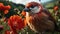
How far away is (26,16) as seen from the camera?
160 cm

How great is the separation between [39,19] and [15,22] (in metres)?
0.19

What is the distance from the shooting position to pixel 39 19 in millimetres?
Answer: 1578

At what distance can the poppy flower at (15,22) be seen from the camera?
1.61 meters

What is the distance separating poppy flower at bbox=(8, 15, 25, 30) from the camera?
1.61 metres

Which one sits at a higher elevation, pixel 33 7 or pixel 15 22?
pixel 33 7

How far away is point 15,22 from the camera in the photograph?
161 cm

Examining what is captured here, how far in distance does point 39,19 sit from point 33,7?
0.10 meters

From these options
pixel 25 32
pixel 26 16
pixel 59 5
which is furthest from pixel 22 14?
pixel 59 5

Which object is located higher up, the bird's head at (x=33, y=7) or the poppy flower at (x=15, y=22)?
the bird's head at (x=33, y=7)

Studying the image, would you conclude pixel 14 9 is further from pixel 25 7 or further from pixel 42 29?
pixel 42 29

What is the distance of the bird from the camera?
5.16ft

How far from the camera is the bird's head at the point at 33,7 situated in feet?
5.17

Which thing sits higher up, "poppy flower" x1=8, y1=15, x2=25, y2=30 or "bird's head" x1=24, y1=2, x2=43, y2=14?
"bird's head" x1=24, y1=2, x2=43, y2=14

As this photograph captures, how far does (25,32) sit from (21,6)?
20cm
